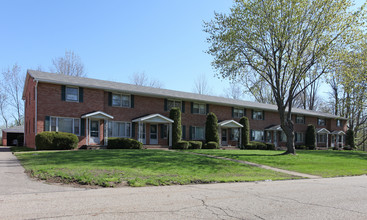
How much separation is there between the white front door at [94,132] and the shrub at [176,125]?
698cm

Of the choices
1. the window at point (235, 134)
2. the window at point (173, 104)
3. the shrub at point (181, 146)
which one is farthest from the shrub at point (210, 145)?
the window at point (235, 134)

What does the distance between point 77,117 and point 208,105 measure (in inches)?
571

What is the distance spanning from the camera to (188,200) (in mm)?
7312

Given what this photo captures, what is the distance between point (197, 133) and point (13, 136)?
26007 millimetres

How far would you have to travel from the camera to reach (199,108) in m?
32.4

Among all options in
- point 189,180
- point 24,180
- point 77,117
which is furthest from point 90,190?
point 77,117

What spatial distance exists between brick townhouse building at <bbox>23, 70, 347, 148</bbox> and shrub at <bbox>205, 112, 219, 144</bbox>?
1276mm

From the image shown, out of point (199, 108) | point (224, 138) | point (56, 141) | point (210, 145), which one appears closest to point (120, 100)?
point (56, 141)

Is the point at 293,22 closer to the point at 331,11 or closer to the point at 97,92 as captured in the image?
the point at 331,11

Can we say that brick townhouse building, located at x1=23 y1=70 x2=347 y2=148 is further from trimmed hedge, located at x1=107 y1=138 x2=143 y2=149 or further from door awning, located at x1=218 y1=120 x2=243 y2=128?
trimmed hedge, located at x1=107 y1=138 x2=143 y2=149

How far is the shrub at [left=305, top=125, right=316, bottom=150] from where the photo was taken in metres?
42.5

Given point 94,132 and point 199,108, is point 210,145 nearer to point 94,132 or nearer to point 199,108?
point 199,108

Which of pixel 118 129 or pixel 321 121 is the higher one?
pixel 321 121

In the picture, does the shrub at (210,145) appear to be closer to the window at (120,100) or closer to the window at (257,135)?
the window at (120,100)
